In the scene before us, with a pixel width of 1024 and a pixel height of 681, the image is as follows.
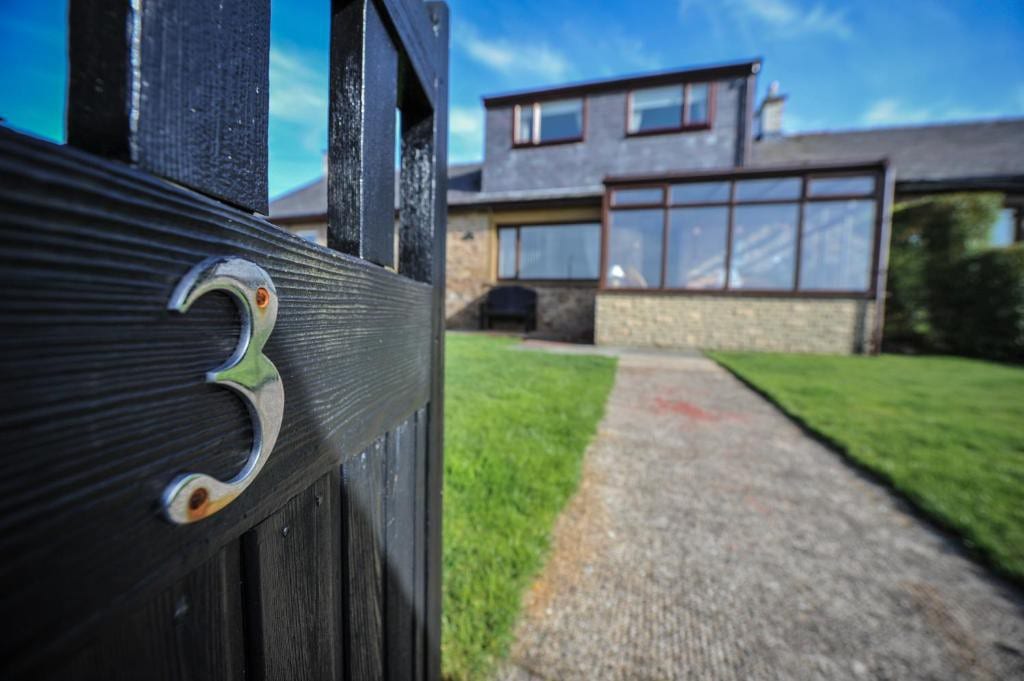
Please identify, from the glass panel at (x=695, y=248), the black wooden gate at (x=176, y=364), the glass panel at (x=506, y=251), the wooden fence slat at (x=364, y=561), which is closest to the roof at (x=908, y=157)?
the glass panel at (x=506, y=251)

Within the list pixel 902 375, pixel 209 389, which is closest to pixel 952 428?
pixel 902 375

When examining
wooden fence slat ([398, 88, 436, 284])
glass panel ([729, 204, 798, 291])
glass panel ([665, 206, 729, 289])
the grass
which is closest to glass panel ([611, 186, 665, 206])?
glass panel ([665, 206, 729, 289])

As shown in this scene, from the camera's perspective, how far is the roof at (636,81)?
10664 millimetres

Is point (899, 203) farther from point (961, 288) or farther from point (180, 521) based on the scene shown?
point (180, 521)

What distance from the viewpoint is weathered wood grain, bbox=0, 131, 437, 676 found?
24cm

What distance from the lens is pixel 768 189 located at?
8680 mm

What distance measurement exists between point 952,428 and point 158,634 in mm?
5241

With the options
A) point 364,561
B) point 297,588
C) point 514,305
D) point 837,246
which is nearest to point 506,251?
point 514,305

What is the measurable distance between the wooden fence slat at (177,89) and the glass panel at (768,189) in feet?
32.6

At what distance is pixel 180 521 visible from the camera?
1.12 ft

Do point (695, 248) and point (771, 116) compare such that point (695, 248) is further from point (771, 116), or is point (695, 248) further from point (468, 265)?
point (771, 116)

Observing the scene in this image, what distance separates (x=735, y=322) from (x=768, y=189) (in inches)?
108

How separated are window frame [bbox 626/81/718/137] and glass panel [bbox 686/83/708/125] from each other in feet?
0.14

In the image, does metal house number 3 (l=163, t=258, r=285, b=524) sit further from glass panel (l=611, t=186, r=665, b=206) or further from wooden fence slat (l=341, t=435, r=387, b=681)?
glass panel (l=611, t=186, r=665, b=206)
